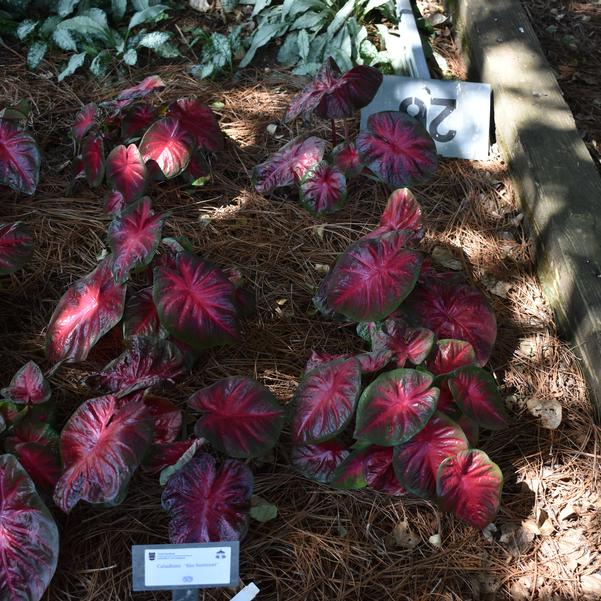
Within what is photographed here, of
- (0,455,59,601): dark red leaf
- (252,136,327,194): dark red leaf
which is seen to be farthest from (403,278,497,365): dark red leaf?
(0,455,59,601): dark red leaf

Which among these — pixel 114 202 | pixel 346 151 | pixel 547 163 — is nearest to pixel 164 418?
pixel 114 202

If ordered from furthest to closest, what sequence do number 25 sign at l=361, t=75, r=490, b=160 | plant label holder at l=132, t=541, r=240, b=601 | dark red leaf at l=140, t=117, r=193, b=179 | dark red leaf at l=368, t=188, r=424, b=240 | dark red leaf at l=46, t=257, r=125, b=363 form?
number 25 sign at l=361, t=75, r=490, b=160, dark red leaf at l=140, t=117, r=193, b=179, dark red leaf at l=368, t=188, r=424, b=240, dark red leaf at l=46, t=257, r=125, b=363, plant label holder at l=132, t=541, r=240, b=601

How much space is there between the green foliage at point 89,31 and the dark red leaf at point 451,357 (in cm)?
163

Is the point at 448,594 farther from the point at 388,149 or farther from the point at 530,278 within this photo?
the point at 388,149

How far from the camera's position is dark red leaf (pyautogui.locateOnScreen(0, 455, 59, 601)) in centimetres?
133

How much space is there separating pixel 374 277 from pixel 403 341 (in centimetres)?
16

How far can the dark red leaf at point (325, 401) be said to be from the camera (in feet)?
5.02

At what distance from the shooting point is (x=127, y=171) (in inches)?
A: 82.3

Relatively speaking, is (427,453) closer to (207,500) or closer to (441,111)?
(207,500)

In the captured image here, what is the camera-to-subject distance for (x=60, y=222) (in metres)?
2.15

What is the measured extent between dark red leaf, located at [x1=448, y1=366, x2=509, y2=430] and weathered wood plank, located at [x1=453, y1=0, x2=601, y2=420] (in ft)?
1.19

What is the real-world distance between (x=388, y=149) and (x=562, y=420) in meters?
0.85

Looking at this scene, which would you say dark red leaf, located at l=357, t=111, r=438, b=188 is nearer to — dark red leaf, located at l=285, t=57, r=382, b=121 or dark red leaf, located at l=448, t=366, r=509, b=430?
dark red leaf, located at l=285, t=57, r=382, b=121

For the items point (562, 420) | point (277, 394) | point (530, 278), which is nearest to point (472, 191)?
point (530, 278)
